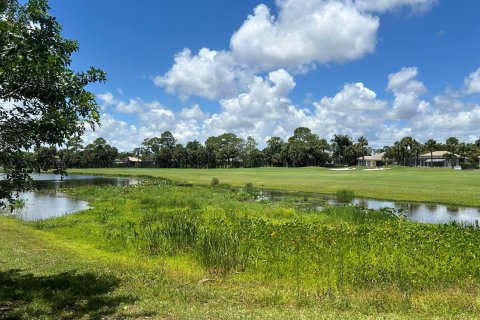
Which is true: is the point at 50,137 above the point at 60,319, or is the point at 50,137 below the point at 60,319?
above

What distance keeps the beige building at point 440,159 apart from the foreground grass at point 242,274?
5280 inches

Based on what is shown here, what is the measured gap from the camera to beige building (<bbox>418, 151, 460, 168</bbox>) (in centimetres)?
13862

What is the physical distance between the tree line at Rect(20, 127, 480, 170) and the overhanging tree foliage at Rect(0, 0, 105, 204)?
131m

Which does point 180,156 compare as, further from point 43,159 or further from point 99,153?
point 43,159

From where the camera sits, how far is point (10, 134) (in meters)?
8.71

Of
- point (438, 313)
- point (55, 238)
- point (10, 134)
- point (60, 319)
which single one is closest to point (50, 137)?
point (10, 134)

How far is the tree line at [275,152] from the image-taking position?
471 feet

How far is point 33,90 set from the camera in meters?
8.83

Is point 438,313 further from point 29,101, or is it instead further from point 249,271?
point 29,101

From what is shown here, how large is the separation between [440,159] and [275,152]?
2350 inches

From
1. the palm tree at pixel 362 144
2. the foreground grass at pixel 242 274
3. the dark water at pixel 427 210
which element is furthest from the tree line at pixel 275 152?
the foreground grass at pixel 242 274

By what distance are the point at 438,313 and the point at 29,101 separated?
32.4 ft

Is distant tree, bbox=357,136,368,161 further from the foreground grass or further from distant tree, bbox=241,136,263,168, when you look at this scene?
the foreground grass

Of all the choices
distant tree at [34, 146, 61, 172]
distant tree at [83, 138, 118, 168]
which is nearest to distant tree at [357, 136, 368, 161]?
distant tree at [83, 138, 118, 168]
